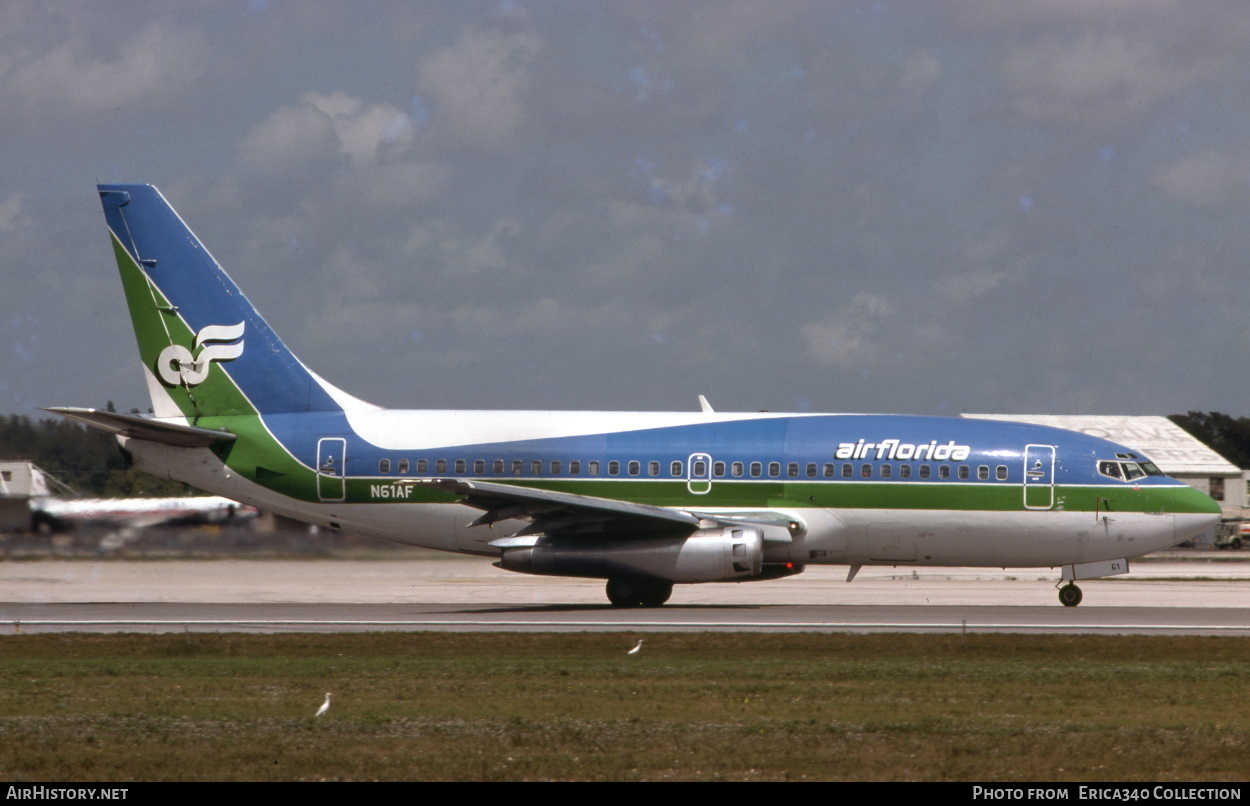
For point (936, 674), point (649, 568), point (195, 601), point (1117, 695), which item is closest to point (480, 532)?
point (649, 568)

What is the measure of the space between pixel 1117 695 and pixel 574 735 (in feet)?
21.4

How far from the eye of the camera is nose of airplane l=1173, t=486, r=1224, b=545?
28.3m

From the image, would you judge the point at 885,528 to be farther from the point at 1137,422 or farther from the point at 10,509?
the point at 1137,422

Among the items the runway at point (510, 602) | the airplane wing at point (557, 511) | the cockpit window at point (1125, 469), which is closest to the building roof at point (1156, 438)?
the runway at point (510, 602)

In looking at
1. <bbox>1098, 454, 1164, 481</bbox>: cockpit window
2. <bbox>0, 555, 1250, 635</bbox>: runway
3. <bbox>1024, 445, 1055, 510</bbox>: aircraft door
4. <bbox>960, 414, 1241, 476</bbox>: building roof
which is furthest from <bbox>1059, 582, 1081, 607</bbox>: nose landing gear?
<bbox>960, 414, 1241, 476</bbox>: building roof

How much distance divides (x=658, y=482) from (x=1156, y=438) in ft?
243

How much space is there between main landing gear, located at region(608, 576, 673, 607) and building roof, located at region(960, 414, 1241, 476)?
61975 mm

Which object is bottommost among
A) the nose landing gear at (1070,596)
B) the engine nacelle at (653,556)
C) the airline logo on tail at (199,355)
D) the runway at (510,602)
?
the runway at (510,602)

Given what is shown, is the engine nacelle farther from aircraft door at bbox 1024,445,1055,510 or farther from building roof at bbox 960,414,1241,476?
building roof at bbox 960,414,1241,476

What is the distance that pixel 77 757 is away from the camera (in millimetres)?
11367

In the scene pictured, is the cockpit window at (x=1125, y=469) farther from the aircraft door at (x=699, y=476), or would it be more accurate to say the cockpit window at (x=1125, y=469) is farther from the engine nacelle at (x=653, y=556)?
the aircraft door at (x=699, y=476)

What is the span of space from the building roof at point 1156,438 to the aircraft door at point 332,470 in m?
64.4

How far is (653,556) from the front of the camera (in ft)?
91.9

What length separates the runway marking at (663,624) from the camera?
23.7m
